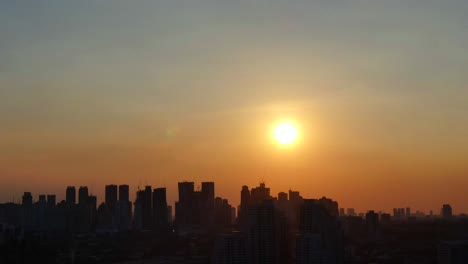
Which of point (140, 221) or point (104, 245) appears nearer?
point (104, 245)

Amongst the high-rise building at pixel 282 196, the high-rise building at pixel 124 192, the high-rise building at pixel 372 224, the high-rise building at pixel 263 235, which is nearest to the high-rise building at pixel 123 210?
the high-rise building at pixel 124 192

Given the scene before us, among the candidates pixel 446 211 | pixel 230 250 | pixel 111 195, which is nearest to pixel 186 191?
pixel 111 195

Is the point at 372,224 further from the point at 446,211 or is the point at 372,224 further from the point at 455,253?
the point at 446,211

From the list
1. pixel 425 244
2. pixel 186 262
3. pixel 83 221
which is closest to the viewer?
pixel 186 262

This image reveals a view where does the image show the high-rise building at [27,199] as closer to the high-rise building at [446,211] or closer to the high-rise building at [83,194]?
the high-rise building at [83,194]

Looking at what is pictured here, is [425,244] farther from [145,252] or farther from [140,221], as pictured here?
[140,221]

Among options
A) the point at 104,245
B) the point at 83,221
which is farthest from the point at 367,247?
the point at 83,221

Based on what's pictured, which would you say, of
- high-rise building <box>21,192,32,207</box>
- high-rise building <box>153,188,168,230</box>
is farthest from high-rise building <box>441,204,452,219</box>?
high-rise building <box>21,192,32,207</box>

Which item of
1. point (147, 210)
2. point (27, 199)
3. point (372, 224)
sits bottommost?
point (372, 224)
